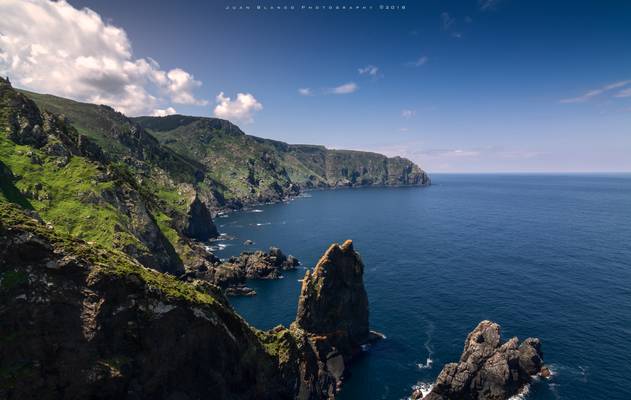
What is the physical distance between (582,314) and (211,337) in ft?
344

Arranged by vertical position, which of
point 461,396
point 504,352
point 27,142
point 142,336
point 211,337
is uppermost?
point 27,142

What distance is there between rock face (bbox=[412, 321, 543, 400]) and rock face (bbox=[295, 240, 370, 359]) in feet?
71.1

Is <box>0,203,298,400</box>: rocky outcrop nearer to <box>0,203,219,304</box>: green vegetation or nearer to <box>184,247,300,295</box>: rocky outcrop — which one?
<box>0,203,219,304</box>: green vegetation

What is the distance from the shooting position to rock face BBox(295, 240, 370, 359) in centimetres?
8075

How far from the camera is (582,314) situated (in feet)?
313

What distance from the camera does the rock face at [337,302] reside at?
80750 millimetres

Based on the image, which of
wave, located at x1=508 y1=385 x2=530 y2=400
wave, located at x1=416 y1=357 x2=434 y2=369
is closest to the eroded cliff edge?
wave, located at x1=416 y1=357 x2=434 y2=369

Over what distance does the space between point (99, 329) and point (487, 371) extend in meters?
67.4

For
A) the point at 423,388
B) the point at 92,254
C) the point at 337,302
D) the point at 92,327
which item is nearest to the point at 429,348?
the point at 423,388

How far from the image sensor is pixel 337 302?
84.1 meters

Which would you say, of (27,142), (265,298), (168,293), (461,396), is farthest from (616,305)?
(27,142)

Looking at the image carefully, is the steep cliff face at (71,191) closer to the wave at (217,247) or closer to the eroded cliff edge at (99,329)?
the wave at (217,247)

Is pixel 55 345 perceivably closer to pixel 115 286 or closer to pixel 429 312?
pixel 115 286

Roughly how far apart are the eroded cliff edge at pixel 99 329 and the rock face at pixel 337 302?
30711 millimetres
